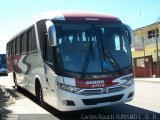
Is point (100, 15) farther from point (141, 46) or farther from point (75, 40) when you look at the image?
point (141, 46)

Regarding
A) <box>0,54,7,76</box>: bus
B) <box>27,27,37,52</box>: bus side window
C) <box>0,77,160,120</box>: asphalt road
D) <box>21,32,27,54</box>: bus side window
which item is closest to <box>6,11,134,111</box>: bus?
<box>0,77,160,120</box>: asphalt road

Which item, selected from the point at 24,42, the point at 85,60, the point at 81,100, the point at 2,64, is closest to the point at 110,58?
the point at 85,60

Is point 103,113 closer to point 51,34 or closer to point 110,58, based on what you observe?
point 110,58

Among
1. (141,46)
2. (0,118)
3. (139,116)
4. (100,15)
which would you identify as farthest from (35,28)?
(141,46)

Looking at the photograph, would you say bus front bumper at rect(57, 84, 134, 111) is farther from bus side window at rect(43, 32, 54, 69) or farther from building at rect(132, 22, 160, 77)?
building at rect(132, 22, 160, 77)

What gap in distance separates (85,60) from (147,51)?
41333 millimetres

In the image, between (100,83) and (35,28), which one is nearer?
(100,83)

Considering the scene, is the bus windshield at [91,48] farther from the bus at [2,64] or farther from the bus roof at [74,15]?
the bus at [2,64]

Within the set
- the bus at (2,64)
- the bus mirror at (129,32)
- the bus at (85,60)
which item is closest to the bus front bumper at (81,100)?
the bus at (85,60)

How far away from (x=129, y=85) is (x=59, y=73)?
2.02 meters

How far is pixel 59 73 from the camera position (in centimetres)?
1045

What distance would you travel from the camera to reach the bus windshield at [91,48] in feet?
34.6

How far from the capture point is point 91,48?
10781mm

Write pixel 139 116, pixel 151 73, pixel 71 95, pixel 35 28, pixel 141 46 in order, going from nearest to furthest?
pixel 71 95 < pixel 139 116 < pixel 35 28 < pixel 151 73 < pixel 141 46
